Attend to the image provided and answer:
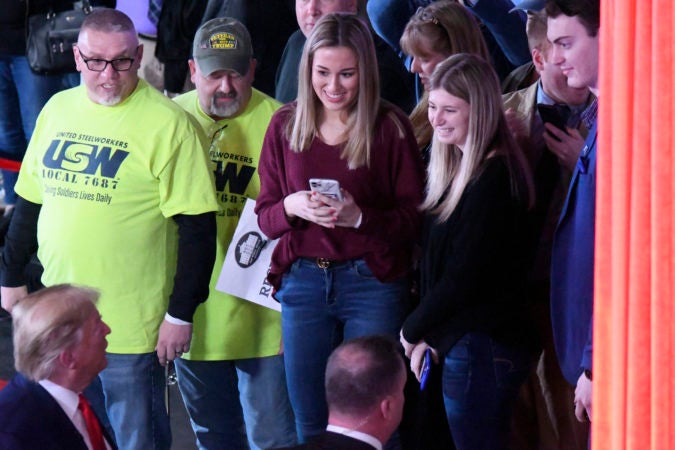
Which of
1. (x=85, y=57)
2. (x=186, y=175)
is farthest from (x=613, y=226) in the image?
(x=85, y=57)

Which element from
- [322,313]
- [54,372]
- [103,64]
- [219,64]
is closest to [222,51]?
[219,64]

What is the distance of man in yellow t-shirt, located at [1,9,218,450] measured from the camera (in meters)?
3.54

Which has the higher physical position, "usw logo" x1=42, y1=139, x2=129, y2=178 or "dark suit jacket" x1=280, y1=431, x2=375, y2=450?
"usw logo" x1=42, y1=139, x2=129, y2=178

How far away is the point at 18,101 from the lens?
5.78 m

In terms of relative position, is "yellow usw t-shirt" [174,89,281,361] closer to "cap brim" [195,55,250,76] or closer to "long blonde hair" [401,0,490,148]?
"cap brim" [195,55,250,76]

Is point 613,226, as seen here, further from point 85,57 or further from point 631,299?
point 85,57

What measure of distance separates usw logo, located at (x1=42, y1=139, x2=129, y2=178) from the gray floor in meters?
1.44

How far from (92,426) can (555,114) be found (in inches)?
66.2

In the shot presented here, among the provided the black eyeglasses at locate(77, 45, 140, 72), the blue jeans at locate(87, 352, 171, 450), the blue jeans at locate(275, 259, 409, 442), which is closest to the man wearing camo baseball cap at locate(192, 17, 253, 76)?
the black eyeglasses at locate(77, 45, 140, 72)

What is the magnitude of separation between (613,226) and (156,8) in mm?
4517

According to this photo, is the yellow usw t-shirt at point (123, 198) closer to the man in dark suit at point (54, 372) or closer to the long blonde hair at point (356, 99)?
the long blonde hair at point (356, 99)

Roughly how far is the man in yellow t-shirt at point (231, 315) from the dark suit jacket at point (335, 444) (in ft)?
4.09

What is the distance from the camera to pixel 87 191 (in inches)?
140

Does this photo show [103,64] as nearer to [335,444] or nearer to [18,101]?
[335,444]
